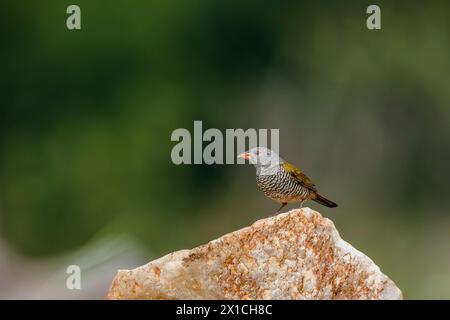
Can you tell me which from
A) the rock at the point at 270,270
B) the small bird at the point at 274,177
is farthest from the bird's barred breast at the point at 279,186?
the rock at the point at 270,270

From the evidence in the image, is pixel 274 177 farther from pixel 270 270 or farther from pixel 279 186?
pixel 270 270

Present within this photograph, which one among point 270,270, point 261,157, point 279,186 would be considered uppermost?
point 261,157

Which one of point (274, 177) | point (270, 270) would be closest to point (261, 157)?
point (274, 177)

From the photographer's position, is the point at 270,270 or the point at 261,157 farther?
the point at 261,157

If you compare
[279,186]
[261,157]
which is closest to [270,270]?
[279,186]

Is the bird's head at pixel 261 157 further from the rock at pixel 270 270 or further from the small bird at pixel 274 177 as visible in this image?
the rock at pixel 270 270

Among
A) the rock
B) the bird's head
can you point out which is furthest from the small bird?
the rock

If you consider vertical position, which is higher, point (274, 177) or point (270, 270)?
point (274, 177)
